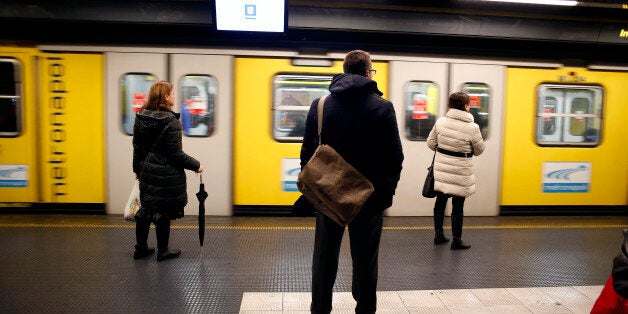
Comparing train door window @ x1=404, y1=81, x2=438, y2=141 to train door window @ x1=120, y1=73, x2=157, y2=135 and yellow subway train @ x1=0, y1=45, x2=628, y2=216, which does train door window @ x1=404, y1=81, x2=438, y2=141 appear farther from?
train door window @ x1=120, y1=73, x2=157, y2=135

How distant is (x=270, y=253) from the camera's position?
15.5 ft

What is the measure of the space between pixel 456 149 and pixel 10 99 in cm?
574

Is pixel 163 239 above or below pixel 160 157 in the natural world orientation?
below

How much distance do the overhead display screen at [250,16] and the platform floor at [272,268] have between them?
2.53 metres

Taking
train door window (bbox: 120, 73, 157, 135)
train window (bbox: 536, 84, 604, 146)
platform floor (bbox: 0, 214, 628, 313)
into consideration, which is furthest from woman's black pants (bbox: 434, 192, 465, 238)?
train door window (bbox: 120, 73, 157, 135)

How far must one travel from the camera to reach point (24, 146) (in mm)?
5969

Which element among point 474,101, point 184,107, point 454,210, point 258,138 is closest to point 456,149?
point 454,210

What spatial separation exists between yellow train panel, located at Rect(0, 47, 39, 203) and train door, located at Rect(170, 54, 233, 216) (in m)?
1.87

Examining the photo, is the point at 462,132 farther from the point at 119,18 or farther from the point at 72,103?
the point at 72,103

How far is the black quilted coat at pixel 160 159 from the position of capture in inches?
160

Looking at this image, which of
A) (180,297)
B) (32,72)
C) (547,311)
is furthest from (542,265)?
(32,72)

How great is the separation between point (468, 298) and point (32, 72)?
5.94 m

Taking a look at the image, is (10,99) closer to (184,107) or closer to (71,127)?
(71,127)

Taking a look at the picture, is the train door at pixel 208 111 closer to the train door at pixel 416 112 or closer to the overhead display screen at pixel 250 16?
the overhead display screen at pixel 250 16
